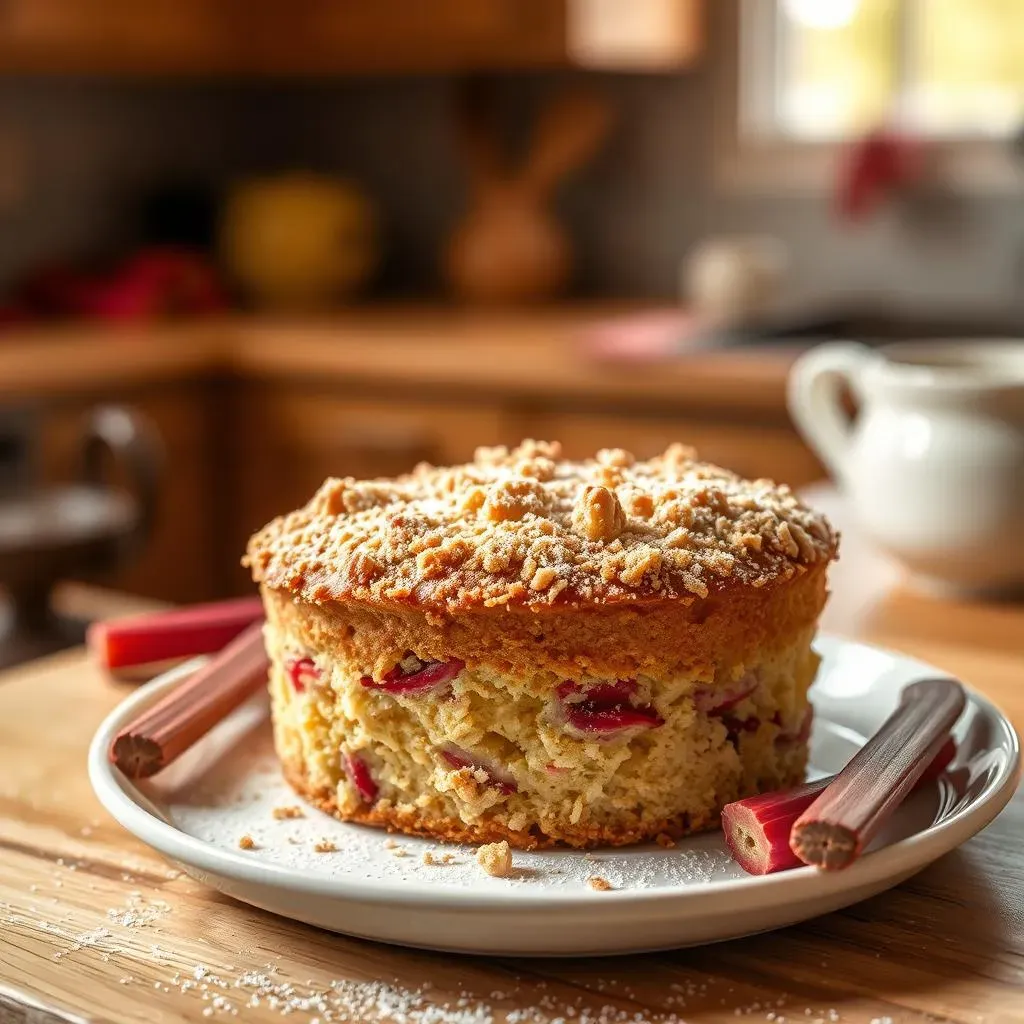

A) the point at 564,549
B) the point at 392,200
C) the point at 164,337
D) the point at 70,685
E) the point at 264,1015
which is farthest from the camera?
the point at 392,200

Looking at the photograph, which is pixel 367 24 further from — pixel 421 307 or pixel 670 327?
pixel 670 327

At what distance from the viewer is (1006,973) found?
65 centimetres

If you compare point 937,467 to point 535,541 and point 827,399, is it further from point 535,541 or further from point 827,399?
point 535,541

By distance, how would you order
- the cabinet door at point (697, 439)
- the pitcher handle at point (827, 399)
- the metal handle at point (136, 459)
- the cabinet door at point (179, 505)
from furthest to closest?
the cabinet door at point (179, 505), the cabinet door at point (697, 439), the metal handle at point (136, 459), the pitcher handle at point (827, 399)

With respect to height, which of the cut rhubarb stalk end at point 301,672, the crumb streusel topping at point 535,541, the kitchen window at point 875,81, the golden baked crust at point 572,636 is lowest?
the cut rhubarb stalk end at point 301,672

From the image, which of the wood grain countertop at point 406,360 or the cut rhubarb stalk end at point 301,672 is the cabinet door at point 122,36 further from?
the cut rhubarb stalk end at point 301,672

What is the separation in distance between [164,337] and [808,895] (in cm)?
254

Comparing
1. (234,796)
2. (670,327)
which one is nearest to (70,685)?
(234,796)

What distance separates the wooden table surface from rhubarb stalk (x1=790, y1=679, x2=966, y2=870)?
5cm

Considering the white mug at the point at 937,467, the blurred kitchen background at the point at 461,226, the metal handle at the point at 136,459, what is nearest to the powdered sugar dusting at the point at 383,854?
the white mug at the point at 937,467

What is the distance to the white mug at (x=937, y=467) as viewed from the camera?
4.09 ft

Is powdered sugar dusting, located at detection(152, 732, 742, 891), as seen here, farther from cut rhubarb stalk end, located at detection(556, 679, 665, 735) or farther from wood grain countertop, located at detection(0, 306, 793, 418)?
wood grain countertop, located at detection(0, 306, 793, 418)

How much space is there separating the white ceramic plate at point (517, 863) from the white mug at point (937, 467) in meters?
0.33

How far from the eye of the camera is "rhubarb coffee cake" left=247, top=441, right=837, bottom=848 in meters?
0.74
